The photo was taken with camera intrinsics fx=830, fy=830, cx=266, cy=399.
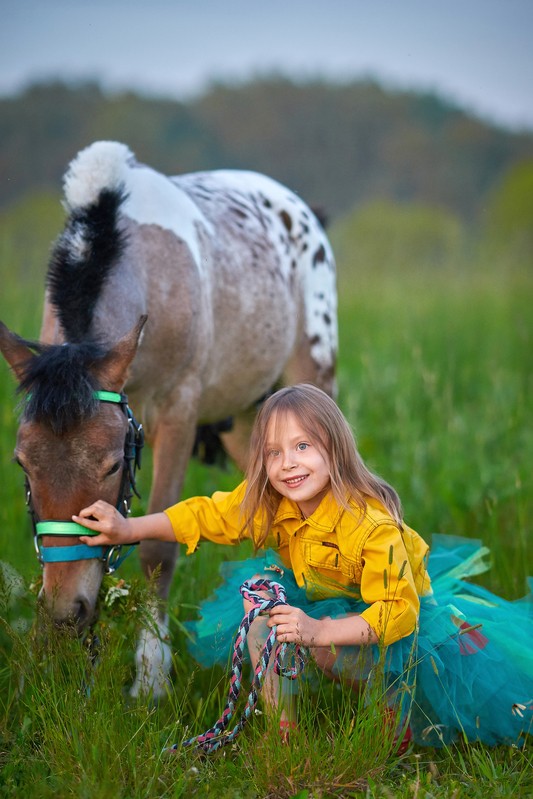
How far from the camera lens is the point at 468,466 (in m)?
5.69

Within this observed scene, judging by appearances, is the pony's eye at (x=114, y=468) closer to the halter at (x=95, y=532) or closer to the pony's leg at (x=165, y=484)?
the halter at (x=95, y=532)

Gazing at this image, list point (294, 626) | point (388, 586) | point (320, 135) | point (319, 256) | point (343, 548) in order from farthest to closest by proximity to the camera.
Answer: point (320, 135) → point (319, 256) → point (343, 548) → point (388, 586) → point (294, 626)

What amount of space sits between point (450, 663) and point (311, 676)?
457mm

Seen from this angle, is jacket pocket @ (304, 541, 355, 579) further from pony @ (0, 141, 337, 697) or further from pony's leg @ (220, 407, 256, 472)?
pony's leg @ (220, 407, 256, 472)

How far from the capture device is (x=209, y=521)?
9.25 ft

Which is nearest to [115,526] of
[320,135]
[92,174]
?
[92,174]

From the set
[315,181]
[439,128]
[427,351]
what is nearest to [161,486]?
[427,351]

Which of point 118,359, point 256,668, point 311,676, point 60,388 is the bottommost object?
point 311,676

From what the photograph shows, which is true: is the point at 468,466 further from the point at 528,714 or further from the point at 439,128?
the point at 439,128

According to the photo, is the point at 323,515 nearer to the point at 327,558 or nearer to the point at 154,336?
the point at 327,558

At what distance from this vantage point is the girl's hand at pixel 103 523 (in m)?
2.63

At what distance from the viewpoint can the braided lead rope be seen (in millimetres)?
2373

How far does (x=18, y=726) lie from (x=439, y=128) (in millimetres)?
19147

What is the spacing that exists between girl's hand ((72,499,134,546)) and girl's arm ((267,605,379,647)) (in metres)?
0.59
